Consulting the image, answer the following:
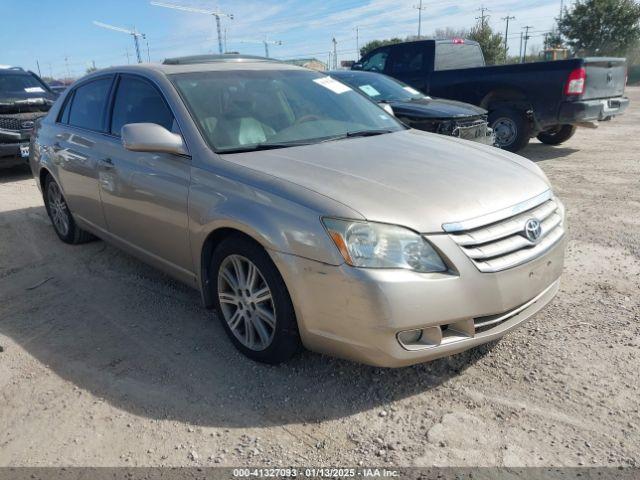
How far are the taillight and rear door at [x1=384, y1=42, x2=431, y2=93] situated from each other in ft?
8.89

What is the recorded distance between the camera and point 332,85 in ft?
13.6

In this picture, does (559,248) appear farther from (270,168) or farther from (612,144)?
(612,144)

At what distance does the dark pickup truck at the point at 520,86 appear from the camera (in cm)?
808

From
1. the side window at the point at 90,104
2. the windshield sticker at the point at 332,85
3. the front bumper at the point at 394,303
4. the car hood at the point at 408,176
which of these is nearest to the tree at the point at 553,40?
the windshield sticker at the point at 332,85

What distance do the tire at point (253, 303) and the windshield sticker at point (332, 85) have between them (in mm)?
1754

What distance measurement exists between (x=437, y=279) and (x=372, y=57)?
30.7ft

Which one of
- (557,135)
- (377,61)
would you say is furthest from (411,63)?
(557,135)

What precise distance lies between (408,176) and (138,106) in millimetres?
2108

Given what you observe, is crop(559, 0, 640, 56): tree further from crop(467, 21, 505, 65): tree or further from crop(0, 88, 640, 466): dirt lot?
crop(0, 88, 640, 466): dirt lot

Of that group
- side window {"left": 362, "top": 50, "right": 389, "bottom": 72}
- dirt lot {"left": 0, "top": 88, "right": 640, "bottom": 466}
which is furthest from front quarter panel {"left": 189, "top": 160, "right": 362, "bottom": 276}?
side window {"left": 362, "top": 50, "right": 389, "bottom": 72}

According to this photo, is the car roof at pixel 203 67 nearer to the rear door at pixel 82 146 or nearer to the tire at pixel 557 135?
the rear door at pixel 82 146

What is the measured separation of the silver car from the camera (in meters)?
2.39

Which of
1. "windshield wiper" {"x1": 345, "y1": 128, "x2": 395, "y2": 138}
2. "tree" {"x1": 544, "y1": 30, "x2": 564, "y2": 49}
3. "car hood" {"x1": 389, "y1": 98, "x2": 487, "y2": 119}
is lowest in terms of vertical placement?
"car hood" {"x1": 389, "y1": 98, "x2": 487, "y2": 119}

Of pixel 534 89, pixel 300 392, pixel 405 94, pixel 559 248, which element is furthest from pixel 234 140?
pixel 534 89
